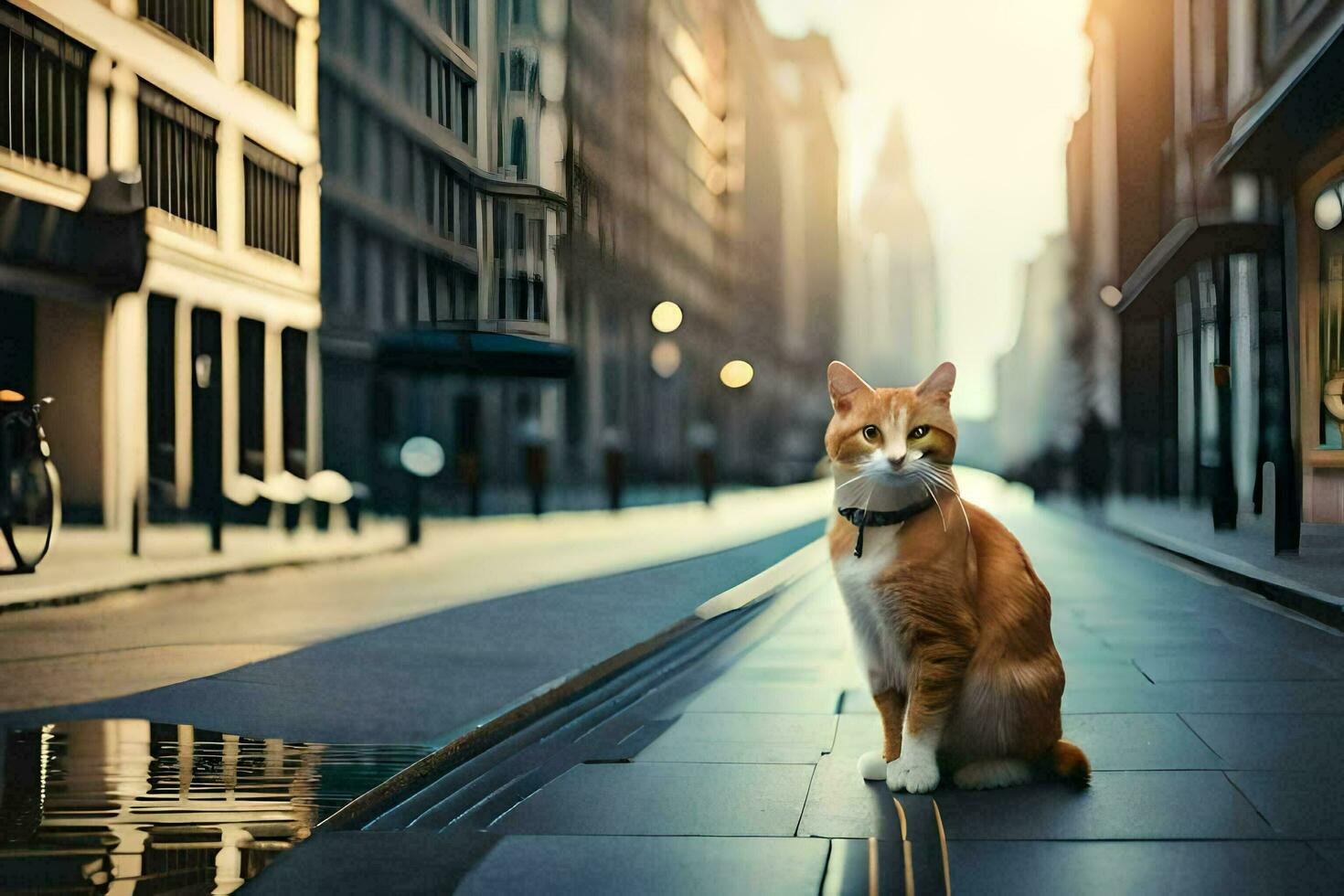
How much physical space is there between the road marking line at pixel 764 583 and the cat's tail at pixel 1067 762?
21.9ft

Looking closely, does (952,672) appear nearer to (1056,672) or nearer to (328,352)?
(1056,672)

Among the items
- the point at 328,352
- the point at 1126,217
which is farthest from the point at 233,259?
the point at 1126,217

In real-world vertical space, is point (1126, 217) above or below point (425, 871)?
above

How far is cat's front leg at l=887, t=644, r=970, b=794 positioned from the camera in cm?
484

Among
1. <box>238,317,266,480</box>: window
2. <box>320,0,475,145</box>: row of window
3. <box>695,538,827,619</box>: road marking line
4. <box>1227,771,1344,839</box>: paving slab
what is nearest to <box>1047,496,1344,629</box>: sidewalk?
<box>695,538,827,619</box>: road marking line

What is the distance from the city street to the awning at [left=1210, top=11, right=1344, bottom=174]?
31.9ft

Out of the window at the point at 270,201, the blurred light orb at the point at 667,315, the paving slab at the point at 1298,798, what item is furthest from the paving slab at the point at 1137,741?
the blurred light orb at the point at 667,315

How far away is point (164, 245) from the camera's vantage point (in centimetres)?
2283

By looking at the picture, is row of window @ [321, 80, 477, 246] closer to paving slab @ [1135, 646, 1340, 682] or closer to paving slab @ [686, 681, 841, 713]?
paving slab @ [1135, 646, 1340, 682]

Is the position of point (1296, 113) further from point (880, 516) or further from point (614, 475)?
point (880, 516)

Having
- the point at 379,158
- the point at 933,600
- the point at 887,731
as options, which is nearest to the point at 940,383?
the point at 933,600

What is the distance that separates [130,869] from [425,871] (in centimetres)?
83

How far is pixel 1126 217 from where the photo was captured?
5066 centimetres

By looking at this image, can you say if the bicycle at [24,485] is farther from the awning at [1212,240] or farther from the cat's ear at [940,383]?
the awning at [1212,240]
